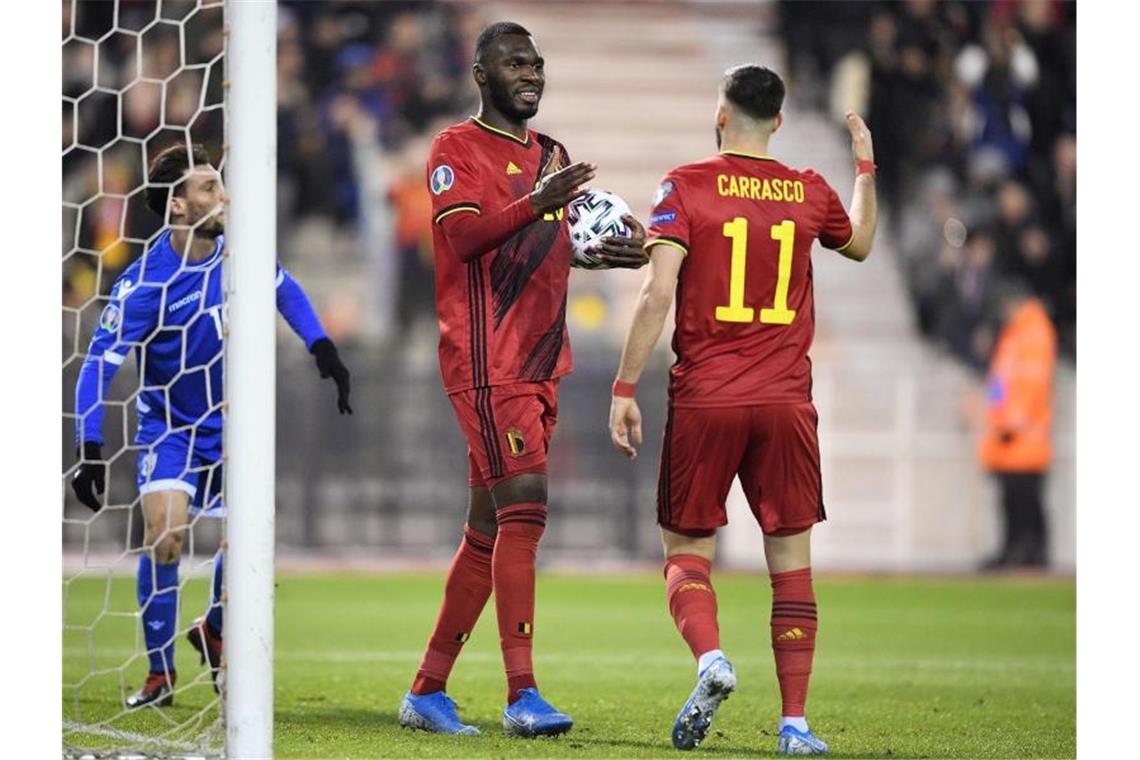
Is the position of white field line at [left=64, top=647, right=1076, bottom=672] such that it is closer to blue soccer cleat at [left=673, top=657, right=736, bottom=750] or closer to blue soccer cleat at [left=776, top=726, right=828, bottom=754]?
blue soccer cleat at [left=776, top=726, right=828, bottom=754]

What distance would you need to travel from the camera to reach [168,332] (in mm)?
5926

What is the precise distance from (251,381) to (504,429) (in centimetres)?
92

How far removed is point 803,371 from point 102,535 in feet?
29.2

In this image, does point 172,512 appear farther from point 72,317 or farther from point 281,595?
point 72,317

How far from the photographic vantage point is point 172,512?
5855mm

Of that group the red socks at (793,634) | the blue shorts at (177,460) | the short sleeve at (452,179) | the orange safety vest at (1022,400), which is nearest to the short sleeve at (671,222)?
the short sleeve at (452,179)

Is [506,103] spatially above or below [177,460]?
above

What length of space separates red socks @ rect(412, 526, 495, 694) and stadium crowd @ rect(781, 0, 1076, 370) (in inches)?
382

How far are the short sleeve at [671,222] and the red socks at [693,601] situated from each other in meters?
0.86

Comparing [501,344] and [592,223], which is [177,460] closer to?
[501,344]

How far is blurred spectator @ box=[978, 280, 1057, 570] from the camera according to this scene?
42.5 feet

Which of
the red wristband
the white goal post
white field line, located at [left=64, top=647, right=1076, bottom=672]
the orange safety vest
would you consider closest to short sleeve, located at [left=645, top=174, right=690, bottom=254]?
the red wristband

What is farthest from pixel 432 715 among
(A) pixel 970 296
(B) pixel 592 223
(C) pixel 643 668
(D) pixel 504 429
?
(A) pixel 970 296

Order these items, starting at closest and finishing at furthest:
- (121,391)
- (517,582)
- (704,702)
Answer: (704,702)
(517,582)
(121,391)
